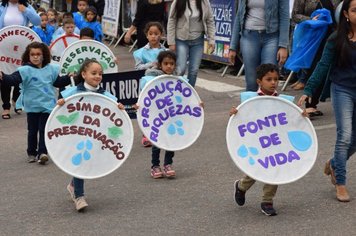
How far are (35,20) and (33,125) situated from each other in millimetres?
2974

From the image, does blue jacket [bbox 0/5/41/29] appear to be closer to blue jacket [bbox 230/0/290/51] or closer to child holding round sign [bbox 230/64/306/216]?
blue jacket [bbox 230/0/290/51]

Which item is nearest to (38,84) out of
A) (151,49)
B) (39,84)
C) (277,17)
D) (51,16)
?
(39,84)

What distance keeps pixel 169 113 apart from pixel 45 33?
18.6 ft

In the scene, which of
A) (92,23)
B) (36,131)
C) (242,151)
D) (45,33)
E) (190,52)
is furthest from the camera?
(45,33)

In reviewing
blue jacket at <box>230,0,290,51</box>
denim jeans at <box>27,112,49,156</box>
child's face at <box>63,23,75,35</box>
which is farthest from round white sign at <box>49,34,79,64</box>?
blue jacket at <box>230,0,290,51</box>

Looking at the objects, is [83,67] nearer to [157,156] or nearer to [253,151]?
[157,156]

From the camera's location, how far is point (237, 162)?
5371mm

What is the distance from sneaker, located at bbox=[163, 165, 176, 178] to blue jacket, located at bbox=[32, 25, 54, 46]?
525 cm

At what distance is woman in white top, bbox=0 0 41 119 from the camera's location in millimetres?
10219

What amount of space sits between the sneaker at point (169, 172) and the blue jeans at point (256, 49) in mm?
1287

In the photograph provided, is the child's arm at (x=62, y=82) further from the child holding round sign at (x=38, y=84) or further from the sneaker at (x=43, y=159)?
the sneaker at (x=43, y=159)

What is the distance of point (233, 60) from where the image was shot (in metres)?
7.41

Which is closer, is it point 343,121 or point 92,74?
point 343,121

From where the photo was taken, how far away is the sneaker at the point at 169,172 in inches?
269
